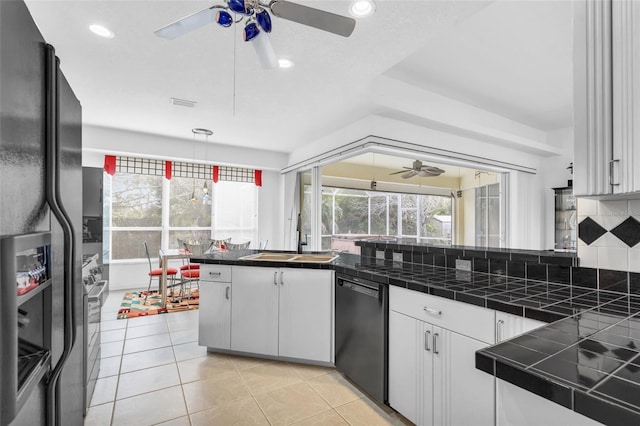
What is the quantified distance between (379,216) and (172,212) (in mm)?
4646

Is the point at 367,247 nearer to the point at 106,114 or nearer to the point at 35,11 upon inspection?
the point at 35,11

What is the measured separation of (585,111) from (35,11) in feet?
10.6

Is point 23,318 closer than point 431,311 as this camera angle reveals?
Yes

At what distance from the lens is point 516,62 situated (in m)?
3.08

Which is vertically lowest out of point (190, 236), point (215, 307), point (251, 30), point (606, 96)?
point (215, 307)

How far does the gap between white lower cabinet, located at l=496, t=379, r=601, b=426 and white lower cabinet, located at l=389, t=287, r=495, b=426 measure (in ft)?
1.69

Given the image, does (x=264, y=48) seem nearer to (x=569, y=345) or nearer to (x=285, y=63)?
(x=285, y=63)

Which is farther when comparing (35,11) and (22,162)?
(35,11)

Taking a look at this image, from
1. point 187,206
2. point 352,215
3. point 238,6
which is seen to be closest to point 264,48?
point 238,6

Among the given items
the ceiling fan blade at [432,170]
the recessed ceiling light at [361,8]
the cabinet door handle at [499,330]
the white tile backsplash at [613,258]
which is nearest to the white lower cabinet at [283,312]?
the cabinet door handle at [499,330]

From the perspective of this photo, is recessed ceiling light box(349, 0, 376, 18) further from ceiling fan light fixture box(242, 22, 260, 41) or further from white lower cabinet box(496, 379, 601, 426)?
white lower cabinet box(496, 379, 601, 426)

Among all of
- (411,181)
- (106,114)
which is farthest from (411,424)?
(411,181)

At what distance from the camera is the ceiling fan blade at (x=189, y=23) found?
5.37 ft

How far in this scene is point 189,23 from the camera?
171 centimetres
